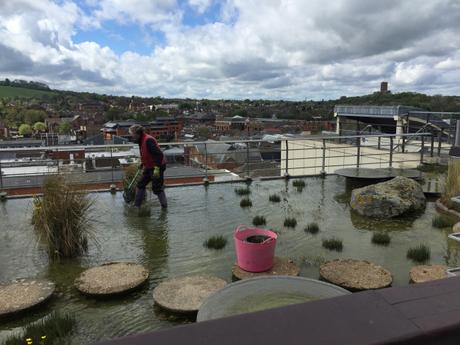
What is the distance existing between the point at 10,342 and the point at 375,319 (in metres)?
2.69

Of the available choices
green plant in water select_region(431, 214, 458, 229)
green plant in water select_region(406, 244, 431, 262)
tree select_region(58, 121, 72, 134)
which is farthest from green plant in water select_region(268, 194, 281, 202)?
tree select_region(58, 121, 72, 134)

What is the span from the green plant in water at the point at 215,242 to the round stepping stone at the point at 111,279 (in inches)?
41.5

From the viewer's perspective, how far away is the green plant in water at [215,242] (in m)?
5.09

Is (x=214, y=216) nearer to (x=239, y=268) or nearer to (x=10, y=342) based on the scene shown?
(x=239, y=268)

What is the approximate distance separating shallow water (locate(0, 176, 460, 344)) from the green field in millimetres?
124680

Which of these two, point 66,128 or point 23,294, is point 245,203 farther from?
point 66,128

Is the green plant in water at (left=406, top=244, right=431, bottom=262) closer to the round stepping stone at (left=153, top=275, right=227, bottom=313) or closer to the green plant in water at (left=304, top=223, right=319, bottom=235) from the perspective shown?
the green plant in water at (left=304, top=223, right=319, bottom=235)

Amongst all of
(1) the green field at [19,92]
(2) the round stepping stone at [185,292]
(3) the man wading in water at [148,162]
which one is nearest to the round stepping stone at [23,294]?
(2) the round stepping stone at [185,292]

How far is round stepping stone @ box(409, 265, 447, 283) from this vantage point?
13.0ft

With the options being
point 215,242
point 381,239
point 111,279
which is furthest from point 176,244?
point 381,239

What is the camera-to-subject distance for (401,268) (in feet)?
14.5

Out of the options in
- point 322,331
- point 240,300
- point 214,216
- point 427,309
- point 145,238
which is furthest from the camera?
point 214,216

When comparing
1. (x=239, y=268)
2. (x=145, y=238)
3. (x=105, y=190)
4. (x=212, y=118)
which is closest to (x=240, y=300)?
(x=239, y=268)

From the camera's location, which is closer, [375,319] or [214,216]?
[375,319]
